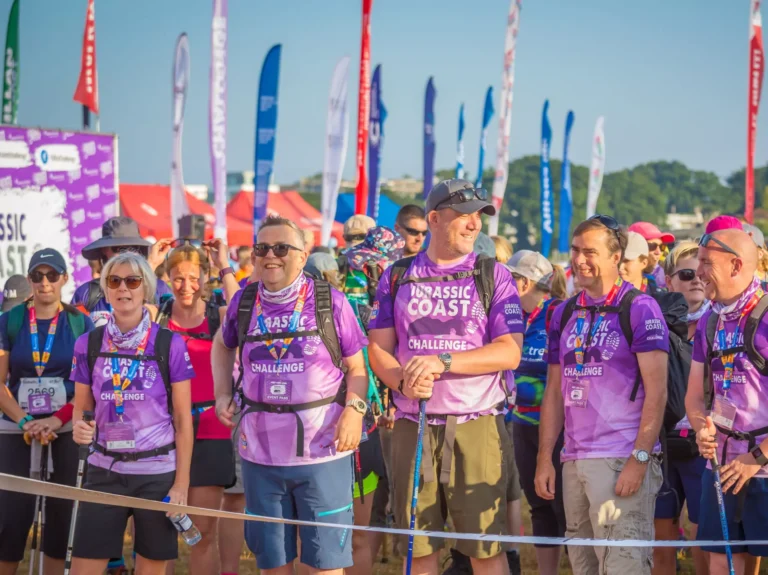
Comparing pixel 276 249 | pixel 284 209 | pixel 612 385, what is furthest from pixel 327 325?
pixel 284 209

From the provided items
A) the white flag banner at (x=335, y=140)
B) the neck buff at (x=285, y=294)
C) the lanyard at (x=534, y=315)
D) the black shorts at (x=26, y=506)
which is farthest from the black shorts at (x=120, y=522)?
the white flag banner at (x=335, y=140)

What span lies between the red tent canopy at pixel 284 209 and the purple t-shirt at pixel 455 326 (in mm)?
25671

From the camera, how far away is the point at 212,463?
525 cm

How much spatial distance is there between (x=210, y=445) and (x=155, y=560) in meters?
0.90

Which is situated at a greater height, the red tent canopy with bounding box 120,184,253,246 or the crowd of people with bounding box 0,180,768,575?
the red tent canopy with bounding box 120,184,253,246

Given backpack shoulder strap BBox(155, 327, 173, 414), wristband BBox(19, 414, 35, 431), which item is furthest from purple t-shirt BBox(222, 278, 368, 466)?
wristband BBox(19, 414, 35, 431)

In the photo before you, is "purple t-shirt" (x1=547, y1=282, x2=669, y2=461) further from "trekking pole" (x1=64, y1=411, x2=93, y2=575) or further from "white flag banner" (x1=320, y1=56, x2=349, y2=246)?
"white flag banner" (x1=320, y1=56, x2=349, y2=246)

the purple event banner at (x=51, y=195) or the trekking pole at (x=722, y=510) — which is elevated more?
the purple event banner at (x=51, y=195)

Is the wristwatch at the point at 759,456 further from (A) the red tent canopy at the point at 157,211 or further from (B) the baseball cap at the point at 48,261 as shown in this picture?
(A) the red tent canopy at the point at 157,211

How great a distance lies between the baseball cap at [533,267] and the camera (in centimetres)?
572

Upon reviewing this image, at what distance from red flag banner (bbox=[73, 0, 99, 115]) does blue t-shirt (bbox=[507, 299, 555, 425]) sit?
11.4m

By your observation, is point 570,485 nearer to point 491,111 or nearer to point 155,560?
point 155,560

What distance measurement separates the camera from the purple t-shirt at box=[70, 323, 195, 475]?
14.6 feet

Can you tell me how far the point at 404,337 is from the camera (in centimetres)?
420
